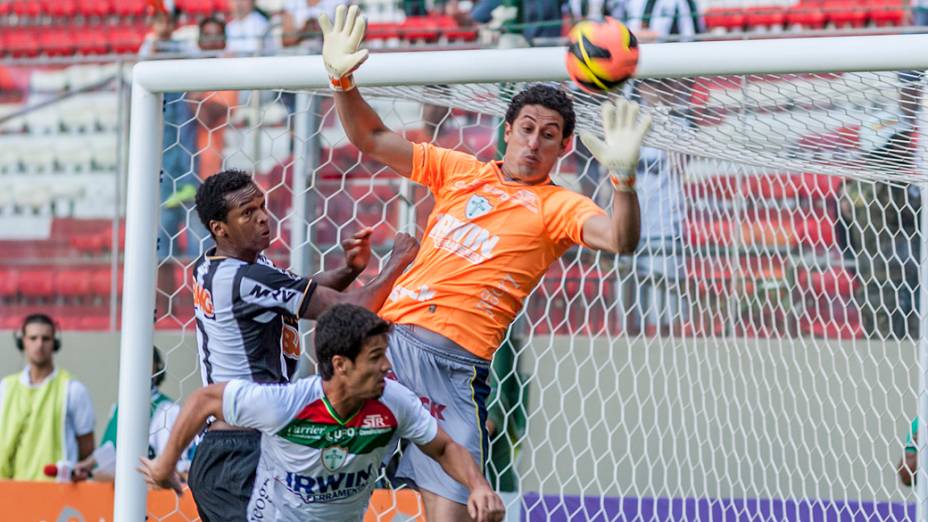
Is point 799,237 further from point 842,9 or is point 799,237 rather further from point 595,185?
point 842,9

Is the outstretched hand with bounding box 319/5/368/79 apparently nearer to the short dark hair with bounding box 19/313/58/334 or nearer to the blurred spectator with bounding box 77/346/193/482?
the blurred spectator with bounding box 77/346/193/482

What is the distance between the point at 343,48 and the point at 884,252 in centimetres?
341

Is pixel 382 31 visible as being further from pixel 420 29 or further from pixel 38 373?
pixel 38 373

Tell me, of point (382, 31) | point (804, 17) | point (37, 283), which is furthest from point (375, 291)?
point (37, 283)

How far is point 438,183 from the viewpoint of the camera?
412 cm

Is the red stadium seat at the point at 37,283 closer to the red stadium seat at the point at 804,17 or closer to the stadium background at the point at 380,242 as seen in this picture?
the stadium background at the point at 380,242

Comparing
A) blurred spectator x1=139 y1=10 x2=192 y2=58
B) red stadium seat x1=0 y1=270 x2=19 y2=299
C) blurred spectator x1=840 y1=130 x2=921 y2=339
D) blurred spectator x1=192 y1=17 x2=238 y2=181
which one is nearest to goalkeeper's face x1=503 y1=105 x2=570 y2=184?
blurred spectator x1=840 y1=130 x2=921 y2=339

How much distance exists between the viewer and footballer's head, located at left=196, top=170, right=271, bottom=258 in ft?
13.2

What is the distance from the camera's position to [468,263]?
12.9 feet

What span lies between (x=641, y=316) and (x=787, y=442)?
0.90 meters

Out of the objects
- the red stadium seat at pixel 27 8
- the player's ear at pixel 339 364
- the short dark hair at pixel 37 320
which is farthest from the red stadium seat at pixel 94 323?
the player's ear at pixel 339 364

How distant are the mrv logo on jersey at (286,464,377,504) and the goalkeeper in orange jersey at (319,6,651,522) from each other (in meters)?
0.26

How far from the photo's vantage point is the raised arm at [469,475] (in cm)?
353

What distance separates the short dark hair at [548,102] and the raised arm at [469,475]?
3.13 feet
